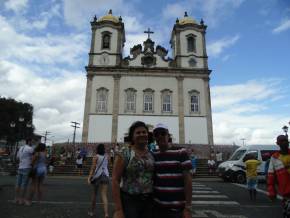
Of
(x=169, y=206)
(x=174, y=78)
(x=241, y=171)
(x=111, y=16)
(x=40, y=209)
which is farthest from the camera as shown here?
(x=111, y=16)

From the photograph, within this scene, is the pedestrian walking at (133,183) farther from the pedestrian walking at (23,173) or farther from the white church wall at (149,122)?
the white church wall at (149,122)

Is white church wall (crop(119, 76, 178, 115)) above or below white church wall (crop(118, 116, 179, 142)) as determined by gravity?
above

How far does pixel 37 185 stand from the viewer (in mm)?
8953

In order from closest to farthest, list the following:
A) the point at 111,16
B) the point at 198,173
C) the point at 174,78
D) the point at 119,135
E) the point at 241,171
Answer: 1. the point at 241,171
2. the point at 198,173
3. the point at 119,135
4. the point at 174,78
5. the point at 111,16

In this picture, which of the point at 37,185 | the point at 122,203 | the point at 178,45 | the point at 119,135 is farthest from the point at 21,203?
the point at 178,45

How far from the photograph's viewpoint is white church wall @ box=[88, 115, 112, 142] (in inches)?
1258

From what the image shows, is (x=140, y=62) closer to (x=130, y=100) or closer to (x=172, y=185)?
(x=130, y=100)

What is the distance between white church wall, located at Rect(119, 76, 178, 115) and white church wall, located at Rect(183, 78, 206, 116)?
102cm

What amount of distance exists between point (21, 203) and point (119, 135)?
23761mm

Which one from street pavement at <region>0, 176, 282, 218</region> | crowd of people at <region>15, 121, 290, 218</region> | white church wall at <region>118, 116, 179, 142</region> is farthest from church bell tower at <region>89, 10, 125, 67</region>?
crowd of people at <region>15, 121, 290, 218</region>

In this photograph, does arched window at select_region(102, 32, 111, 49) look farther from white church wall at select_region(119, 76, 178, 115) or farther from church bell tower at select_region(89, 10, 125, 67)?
white church wall at select_region(119, 76, 178, 115)

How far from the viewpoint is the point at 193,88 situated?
3441 cm

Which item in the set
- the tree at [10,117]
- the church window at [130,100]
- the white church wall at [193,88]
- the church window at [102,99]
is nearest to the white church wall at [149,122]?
the church window at [130,100]

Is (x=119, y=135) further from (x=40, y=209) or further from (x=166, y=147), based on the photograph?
(x=166, y=147)
